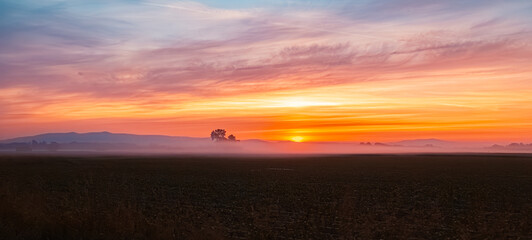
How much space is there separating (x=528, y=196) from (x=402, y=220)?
47.1 feet

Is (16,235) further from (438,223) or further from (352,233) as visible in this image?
(438,223)

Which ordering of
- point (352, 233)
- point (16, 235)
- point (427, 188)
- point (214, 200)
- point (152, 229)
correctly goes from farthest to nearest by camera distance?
1. point (427, 188)
2. point (214, 200)
3. point (352, 233)
4. point (152, 229)
5. point (16, 235)

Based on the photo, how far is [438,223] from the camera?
1947 centimetres

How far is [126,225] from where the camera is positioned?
13.5 metres

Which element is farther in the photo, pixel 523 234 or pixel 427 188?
pixel 427 188

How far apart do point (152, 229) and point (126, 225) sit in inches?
31.7

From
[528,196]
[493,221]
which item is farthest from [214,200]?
[528,196]

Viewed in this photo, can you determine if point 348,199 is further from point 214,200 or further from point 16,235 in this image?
point 16,235

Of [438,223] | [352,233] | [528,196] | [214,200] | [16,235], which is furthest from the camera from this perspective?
[528,196]

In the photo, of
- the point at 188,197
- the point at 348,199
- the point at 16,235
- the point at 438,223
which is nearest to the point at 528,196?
the point at 348,199

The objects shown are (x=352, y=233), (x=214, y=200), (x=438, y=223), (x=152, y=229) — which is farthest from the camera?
(x=214, y=200)

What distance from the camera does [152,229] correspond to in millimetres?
13383

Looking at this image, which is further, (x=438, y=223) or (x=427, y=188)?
(x=427, y=188)

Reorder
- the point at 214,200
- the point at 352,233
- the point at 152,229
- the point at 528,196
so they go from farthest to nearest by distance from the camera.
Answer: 1. the point at 528,196
2. the point at 214,200
3. the point at 352,233
4. the point at 152,229
